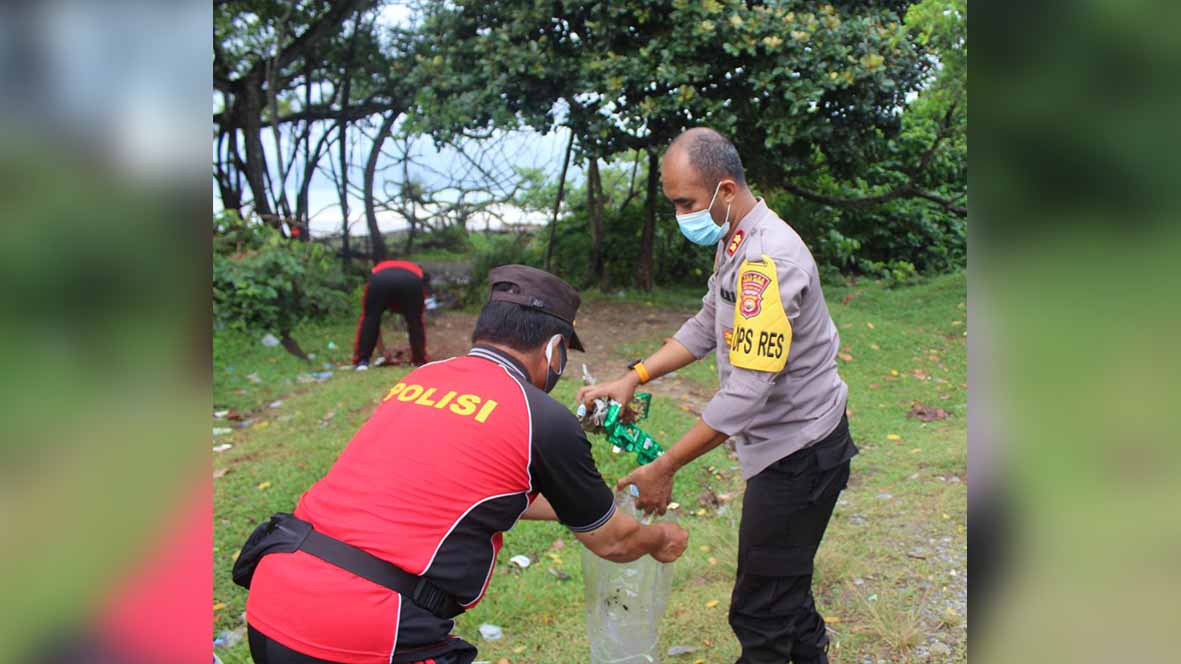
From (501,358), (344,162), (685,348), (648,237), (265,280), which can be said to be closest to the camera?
(501,358)

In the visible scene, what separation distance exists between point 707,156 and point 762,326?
584mm

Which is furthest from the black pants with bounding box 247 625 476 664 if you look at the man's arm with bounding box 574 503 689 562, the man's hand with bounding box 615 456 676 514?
the man's hand with bounding box 615 456 676 514

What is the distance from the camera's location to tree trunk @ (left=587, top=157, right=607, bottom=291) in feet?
33.2

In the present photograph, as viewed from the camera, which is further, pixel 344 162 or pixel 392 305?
pixel 344 162

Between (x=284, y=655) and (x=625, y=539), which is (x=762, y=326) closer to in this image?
(x=625, y=539)

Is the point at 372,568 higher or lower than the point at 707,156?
lower

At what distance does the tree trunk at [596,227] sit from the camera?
10.1 metres

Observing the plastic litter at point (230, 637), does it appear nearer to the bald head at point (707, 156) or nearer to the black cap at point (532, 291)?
the black cap at point (532, 291)

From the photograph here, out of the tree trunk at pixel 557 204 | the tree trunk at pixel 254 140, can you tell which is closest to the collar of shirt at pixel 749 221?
the tree trunk at pixel 557 204

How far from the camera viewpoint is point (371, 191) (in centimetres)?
1080

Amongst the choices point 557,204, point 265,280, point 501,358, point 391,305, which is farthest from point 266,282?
point 501,358

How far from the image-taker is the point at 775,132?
25.3 feet
